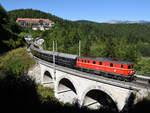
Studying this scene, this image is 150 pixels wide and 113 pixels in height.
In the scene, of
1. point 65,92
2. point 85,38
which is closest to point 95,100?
point 65,92

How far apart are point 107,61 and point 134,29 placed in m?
154

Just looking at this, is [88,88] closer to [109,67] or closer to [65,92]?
[109,67]

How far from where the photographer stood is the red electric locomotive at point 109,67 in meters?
17.2

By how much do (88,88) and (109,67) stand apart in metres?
4.40

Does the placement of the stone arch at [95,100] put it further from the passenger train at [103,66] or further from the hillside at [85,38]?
the hillside at [85,38]

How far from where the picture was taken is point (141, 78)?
1873cm

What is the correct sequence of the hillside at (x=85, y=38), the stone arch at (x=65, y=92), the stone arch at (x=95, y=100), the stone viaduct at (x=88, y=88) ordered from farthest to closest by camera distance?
the hillside at (x=85, y=38) → the stone arch at (x=65, y=92) → the stone arch at (x=95, y=100) → the stone viaduct at (x=88, y=88)

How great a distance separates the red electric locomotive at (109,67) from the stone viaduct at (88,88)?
5.93 feet

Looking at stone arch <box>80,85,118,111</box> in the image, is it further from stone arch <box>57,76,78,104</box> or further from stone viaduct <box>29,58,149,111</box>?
stone arch <box>57,76,78,104</box>

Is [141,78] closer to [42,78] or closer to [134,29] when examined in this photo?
[42,78]

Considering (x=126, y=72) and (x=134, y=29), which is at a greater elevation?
(x=134, y=29)

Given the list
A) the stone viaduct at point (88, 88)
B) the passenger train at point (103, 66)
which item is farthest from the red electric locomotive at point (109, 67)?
the stone viaduct at point (88, 88)

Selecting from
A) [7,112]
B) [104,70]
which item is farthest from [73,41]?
[7,112]

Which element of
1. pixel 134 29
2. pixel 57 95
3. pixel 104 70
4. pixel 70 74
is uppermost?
pixel 134 29
